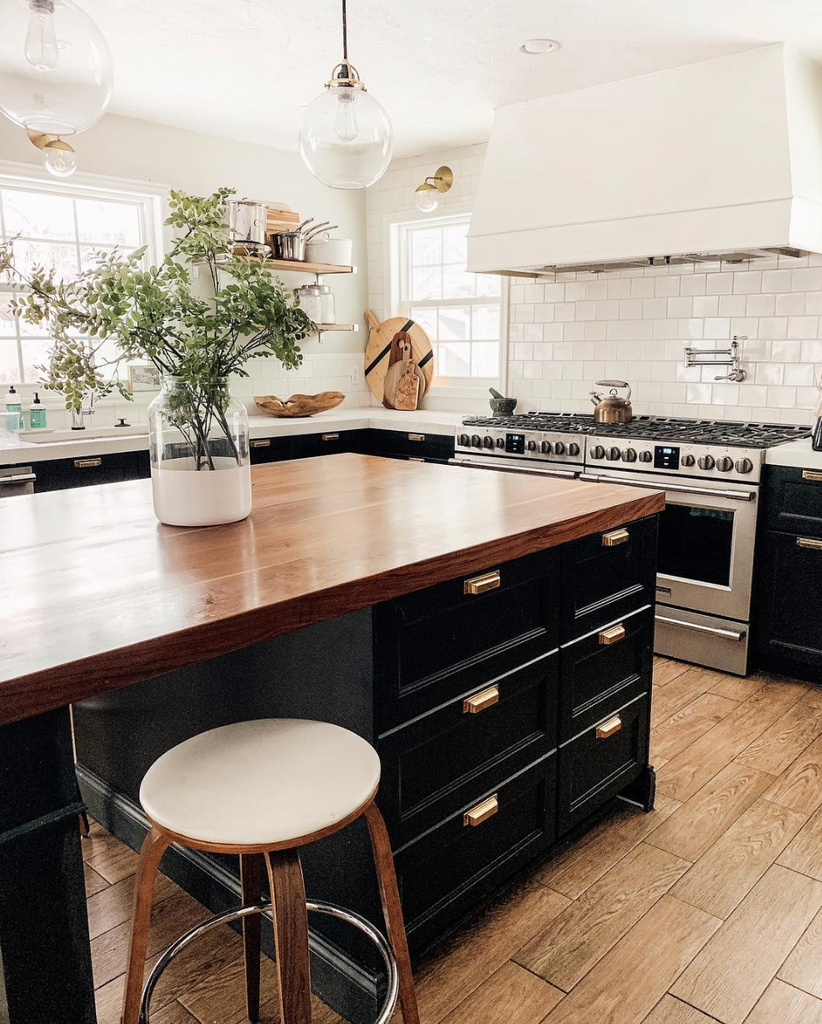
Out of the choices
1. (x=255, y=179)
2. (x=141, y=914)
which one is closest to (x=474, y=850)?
(x=141, y=914)

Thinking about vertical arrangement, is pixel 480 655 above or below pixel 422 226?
below

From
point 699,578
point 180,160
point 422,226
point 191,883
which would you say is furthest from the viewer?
point 422,226

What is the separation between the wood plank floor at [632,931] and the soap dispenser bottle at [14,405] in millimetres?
2448

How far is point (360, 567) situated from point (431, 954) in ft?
3.29

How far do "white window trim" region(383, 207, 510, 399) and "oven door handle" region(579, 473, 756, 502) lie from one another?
146 centimetres

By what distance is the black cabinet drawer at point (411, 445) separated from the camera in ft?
15.5

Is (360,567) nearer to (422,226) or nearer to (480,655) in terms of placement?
(480,655)

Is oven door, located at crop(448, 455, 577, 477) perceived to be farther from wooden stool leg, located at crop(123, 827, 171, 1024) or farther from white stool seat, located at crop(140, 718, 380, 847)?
wooden stool leg, located at crop(123, 827, 171, 1024)

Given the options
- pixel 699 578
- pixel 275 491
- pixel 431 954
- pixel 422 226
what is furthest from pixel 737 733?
pixel 422 226

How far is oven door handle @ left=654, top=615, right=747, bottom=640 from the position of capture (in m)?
3.46

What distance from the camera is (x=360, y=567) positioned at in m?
1.49

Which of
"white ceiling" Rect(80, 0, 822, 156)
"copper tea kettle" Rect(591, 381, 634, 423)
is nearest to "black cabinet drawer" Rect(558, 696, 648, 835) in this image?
"copper tea kettle" Rect(591, 381, 634, 423)

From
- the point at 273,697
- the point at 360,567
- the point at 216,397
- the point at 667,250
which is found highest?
the point at 667,250

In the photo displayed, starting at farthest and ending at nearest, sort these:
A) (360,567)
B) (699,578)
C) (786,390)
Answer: (786,390)
(699,578)
(360,567)
